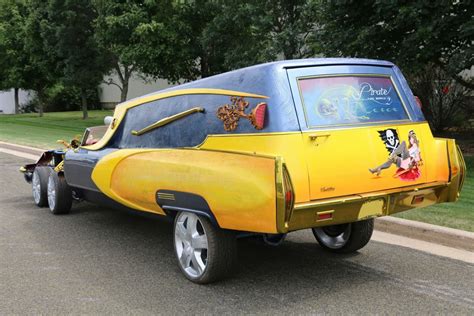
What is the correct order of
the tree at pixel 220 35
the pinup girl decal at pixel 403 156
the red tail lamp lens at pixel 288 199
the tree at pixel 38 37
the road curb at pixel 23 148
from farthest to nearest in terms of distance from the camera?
the tree at pixel 38 37 → the road curb at pixel 23 148 → the tree at pixel 220 35 → the pinup girl decal at pixel 403 156 → the red tail lamp lens at pixel 288 199

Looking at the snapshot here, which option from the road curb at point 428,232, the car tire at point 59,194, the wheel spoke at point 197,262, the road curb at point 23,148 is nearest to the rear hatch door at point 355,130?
the wheel spoke at point 197,262

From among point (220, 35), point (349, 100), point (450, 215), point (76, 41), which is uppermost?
point (76, 41)

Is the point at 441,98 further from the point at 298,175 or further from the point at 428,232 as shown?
the point at 298,175

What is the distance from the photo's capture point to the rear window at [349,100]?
4.20m

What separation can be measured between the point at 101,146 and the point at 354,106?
293cm

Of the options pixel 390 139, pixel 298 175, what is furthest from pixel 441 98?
pixel 298 175

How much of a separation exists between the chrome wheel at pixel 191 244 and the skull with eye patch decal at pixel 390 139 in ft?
5.41

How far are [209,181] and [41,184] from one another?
4.35 metres

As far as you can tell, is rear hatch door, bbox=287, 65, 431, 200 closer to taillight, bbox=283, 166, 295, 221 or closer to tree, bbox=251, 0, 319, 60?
taillight, bbox=283, 166, 295, 221

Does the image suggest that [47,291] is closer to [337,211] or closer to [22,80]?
[337,211]

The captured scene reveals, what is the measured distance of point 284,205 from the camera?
147 inches

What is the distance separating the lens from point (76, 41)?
2598cm

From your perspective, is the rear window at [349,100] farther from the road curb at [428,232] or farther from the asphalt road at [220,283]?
the road curb at [428,232]

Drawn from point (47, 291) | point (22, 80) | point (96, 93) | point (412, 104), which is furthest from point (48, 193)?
point (96, 93)
